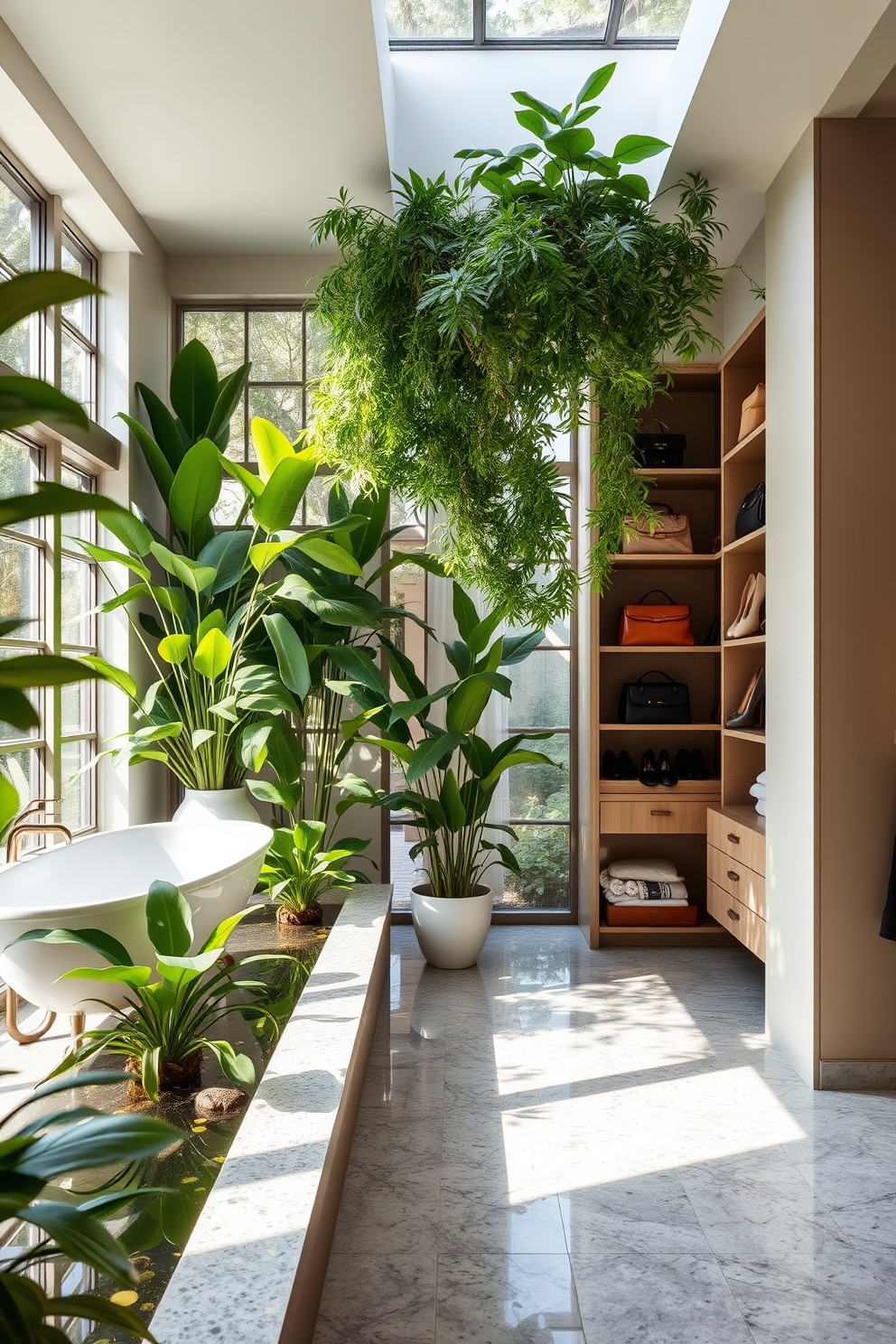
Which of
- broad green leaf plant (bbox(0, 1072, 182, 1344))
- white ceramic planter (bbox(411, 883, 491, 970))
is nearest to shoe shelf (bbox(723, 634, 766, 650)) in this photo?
white ceramic planter (bbox(411, 883, 491, 970))

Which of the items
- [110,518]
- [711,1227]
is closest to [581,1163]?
[711,1227]

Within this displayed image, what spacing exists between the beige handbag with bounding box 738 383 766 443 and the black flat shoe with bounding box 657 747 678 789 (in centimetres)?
152

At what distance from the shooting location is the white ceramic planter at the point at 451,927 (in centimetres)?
398

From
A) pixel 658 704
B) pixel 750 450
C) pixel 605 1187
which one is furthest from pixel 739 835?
pixel 605 1187

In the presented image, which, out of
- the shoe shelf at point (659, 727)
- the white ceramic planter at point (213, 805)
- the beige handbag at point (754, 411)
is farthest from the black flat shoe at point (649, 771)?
the white ceramic planter at point (213, 805)

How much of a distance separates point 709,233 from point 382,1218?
2.95 m

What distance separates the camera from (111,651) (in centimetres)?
404

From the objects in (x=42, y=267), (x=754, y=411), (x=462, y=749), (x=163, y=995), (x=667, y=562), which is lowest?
(x=163, y=995)

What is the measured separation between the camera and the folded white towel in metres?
4.46

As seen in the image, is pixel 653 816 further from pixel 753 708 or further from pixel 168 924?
pixel 168 924

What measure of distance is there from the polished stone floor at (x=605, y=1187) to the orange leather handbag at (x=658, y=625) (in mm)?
1613

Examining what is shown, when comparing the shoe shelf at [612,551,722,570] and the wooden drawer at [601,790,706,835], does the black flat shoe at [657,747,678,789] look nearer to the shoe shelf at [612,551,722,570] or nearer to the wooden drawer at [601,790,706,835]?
the wooden drawer at [601,790,706,835]

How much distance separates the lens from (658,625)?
4480mm

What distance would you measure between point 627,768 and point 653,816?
263 millimetres
